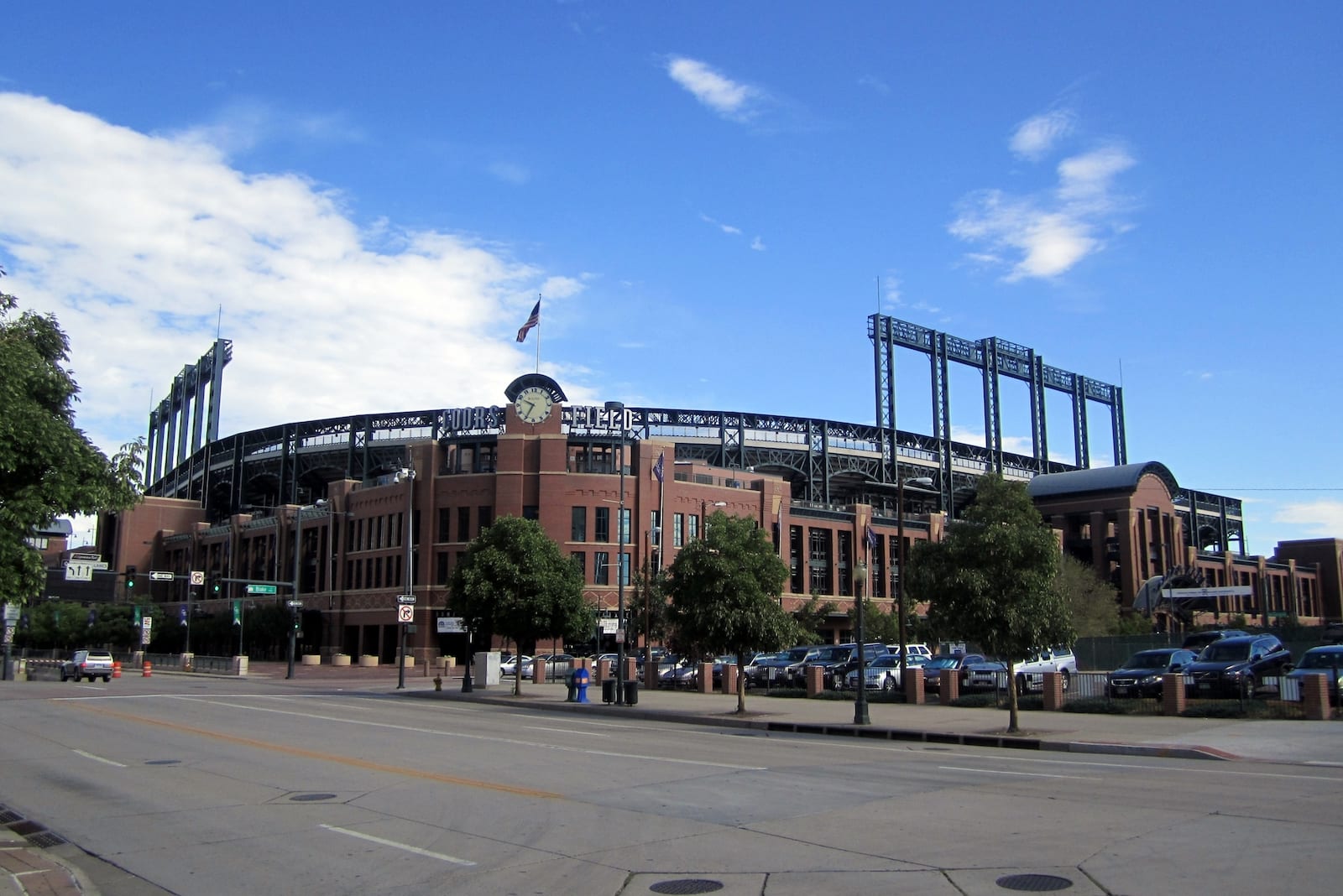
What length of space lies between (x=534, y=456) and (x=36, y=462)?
225 feet

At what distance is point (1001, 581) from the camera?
26.2 meters

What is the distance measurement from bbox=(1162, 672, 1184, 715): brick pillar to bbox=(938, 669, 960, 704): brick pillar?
7.37 m

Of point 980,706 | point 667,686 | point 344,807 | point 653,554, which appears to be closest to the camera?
point 344,807

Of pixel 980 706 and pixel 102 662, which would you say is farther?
pixel 102 662

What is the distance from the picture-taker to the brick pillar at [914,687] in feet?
118

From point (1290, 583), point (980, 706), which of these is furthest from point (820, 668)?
point (1290, 583)

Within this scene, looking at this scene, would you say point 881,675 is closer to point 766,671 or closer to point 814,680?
point 814,680

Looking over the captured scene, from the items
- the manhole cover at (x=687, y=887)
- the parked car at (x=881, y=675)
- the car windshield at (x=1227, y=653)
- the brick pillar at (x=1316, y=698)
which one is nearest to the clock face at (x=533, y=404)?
the parked car at (x=881, y=675)

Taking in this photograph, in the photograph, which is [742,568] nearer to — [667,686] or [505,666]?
[667,686]

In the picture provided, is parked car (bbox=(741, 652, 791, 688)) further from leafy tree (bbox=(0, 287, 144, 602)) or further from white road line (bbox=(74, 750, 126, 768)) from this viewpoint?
leafy tree (bbox=(0, 287, 144, 602))

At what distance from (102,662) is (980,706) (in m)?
48.4

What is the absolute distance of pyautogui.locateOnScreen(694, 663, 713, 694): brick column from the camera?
152 feet

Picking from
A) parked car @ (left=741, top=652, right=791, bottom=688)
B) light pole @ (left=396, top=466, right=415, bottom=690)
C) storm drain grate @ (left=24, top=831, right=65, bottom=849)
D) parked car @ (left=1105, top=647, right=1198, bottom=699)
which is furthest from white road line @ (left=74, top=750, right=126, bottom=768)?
light pole @ (left=396, top=466, right=415, bottom=690)

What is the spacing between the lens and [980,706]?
34.2m
